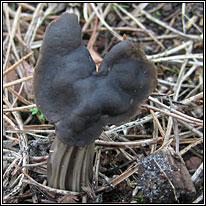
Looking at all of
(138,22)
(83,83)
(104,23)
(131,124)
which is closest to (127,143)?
(131,124)

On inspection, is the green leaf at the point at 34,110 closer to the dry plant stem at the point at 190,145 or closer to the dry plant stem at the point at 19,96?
the dry plant stem at the point at 19,96

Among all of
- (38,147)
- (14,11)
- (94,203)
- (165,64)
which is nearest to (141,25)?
(165,64)

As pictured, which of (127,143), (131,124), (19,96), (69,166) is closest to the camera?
(69,166)

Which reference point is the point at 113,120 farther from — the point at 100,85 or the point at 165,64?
the point at 165,64

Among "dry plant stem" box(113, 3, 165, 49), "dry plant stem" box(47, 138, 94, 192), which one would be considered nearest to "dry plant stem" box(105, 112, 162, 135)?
"dry plant stem" box(47, 138, 94, 192)

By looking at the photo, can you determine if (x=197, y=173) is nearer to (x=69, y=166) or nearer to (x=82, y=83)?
(x=69, y=166)

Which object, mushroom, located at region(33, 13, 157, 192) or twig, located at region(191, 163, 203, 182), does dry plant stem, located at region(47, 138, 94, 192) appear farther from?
twig, located at region(191, 163, 203, 182)
